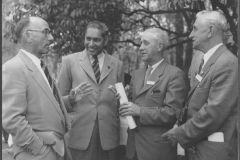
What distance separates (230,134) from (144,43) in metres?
1.28

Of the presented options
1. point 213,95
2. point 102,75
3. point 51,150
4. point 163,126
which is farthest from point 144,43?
point 51,150

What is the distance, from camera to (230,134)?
10.7 ft

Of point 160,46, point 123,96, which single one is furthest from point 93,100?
point 160,46

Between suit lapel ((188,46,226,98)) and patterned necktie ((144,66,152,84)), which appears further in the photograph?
patterned necktie ((144,66,152,84))

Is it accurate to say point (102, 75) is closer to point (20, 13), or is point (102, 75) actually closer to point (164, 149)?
point (164, 149)

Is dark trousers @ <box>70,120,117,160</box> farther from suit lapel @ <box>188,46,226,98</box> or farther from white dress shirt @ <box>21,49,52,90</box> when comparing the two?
suit lapel @ <box>188,46,226,98</box>

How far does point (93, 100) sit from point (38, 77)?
902 millimetres

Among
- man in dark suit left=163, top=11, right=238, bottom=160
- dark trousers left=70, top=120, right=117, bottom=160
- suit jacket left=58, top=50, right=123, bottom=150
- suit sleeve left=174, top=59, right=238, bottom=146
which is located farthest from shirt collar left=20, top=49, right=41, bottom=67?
suit sleeve left=174, top=59, right=238, bottom=146

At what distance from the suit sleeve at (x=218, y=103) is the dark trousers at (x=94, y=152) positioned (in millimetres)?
1237

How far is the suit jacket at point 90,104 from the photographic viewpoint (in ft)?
13.8

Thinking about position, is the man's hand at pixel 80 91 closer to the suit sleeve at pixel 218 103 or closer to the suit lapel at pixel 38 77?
the suit lapel at pixel 38 77

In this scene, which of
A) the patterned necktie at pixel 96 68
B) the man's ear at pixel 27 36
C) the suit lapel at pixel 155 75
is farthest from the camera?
the patterned necktie at pixel 96 68

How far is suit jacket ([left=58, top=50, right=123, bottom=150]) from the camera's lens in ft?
13.8

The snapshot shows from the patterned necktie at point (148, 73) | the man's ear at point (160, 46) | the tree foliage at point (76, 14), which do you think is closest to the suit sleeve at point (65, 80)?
the patterned necktie at point (148, 73)
